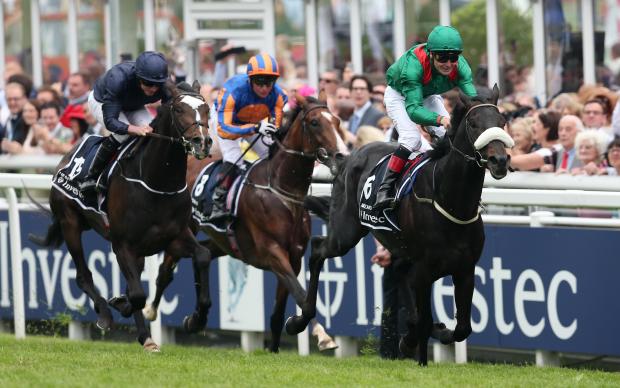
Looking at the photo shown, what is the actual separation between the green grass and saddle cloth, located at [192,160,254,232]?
1.17 m

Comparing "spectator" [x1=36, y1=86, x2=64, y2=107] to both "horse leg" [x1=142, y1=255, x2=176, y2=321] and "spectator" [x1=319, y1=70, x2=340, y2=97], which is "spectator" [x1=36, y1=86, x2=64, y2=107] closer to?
"spectator" [x1=319, y1=70, x2=340, y2=97]

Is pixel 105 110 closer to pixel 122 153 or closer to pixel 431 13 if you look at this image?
pixel 122 153

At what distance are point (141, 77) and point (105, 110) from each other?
0.36 meters

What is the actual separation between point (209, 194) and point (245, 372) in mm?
2707

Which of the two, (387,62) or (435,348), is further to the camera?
(387,62)

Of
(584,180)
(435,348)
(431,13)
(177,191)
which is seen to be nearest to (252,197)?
(177,191)

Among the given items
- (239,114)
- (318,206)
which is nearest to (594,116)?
(318,206)

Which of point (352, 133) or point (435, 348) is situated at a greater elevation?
point (352, 133)

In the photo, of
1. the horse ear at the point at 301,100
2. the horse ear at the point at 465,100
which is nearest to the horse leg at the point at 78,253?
the horse ear at the point at 301,100

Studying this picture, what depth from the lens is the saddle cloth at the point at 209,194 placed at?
10.8 metres

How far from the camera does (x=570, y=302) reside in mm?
9531

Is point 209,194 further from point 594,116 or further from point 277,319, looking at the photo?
point 594,116

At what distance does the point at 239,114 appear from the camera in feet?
36.0

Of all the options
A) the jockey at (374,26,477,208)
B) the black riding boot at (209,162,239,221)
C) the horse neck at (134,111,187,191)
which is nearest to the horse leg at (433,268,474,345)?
the jockey at (374,26,477,208)
